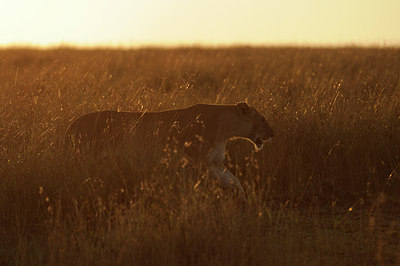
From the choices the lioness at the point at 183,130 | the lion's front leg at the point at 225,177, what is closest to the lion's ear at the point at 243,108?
the lioness at the point at 183,130

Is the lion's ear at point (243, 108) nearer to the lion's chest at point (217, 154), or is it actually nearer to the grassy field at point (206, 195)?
the lion's chest at point (217, 154)

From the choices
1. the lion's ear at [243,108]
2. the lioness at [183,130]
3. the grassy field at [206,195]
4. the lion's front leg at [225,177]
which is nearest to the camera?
the grassy field at [206,195]

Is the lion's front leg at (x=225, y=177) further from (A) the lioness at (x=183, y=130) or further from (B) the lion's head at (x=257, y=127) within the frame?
(B) the lion's head at (x=257, y=127)

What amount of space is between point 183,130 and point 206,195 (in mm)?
2293

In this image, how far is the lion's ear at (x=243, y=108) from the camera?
7.43 m

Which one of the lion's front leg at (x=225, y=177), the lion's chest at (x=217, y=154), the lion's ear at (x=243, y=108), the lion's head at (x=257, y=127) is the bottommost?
the lion's front leg at (x=225, y=177)

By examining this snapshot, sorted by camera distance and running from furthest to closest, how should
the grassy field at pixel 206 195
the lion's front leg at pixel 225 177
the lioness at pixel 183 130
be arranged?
1. the lioness at pixel 183 130
2. the lion's front leg at pixel 225 177
3. the grassy field at pixel 206 195

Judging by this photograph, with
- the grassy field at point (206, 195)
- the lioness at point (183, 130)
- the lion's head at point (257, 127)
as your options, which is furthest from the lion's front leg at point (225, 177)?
the lion's head at point (257, 127)

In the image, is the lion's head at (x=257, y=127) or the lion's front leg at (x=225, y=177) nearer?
the lion's front leg at (x=225, y=177)

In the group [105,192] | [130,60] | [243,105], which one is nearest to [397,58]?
[130,60]

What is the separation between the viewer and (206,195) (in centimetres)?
498

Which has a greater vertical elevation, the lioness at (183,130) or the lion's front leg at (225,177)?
the lioness at (183,130)

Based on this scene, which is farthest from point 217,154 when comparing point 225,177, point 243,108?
point 243,108

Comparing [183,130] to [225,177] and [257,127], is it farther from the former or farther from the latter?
[257,127]
